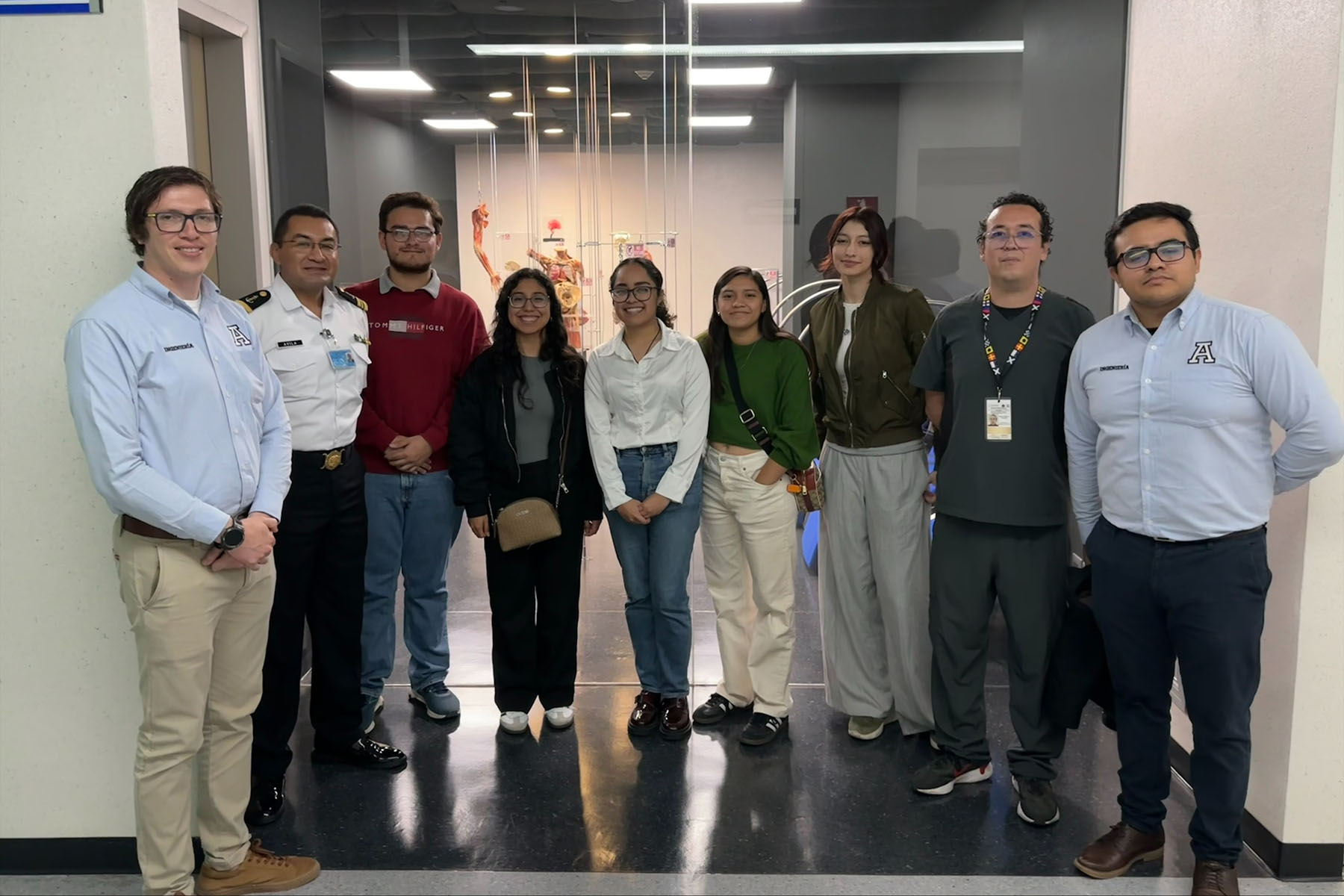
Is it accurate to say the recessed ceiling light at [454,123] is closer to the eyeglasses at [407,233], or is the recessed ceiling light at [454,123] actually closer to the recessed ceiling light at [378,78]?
the recessed ceiling light at [378,78]

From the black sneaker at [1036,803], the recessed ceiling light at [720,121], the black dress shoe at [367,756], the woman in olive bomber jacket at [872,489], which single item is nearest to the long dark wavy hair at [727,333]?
the woman in olive bomber jacket at [872,489]

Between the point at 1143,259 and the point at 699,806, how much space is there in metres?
2.07

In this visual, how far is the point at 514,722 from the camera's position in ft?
12.6

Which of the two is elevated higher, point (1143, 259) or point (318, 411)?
point (1143, 259)

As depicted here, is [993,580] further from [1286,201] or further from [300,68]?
[300,68]

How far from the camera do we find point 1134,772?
9.53 ft

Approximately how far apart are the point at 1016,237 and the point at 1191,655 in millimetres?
1263

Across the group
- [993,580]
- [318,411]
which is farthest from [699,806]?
[318,411]

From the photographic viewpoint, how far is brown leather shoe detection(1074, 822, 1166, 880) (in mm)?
2875

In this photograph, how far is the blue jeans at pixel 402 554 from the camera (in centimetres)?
371

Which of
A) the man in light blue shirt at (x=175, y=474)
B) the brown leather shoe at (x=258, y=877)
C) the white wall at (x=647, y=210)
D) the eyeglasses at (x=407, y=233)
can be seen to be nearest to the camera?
A: the man in light blue shirt at (x=175, y=474)

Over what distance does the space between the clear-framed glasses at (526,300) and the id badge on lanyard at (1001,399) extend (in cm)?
150

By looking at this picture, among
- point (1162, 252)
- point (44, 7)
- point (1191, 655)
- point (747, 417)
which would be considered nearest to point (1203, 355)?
point (1162, 252)

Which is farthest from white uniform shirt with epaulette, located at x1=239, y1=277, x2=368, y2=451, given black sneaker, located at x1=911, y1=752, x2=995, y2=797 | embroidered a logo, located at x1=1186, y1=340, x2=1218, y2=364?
embroidered a logo, located at x1=1186, y1=340, x2=1218, y2=364
